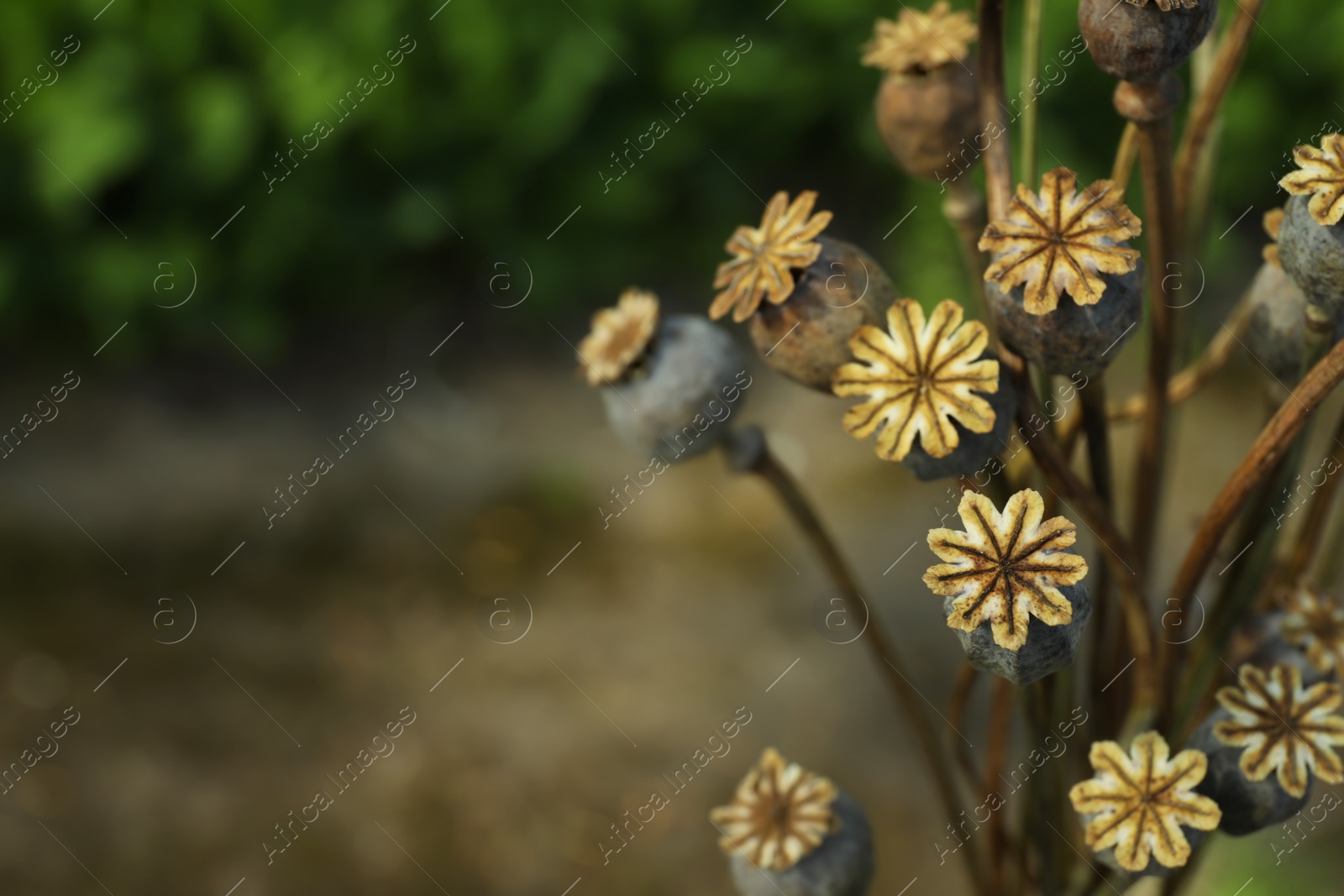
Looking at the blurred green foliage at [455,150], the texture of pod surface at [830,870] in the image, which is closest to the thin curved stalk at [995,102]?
the texture of pod surface at [830,870]

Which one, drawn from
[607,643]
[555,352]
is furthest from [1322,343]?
[555,352]

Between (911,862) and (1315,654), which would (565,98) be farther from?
(1315,654)

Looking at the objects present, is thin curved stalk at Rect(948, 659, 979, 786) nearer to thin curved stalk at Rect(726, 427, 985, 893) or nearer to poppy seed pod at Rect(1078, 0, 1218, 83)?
thin curved stalk at Rect(726, 427, 985, 893)

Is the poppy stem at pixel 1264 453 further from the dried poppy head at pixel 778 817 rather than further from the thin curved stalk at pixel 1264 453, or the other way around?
the dried poppy head at pixel 778 817

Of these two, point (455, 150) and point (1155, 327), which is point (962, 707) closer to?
point (1155, 327)

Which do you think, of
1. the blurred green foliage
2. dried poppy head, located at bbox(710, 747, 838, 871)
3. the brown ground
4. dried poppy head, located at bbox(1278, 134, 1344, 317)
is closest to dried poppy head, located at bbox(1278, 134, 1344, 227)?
dried poppy head, located at bbox(1278, 134, 1344, 317)

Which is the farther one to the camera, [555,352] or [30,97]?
[555,352]

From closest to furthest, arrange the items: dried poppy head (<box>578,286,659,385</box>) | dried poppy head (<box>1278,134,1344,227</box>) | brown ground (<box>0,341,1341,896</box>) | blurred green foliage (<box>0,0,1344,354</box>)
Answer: dried poppy head (<box>1278,134,1344,227</box>) → dried poppy head (<box>578,286,659,385</box>) → brown ground (<box>0,341,1341,896</box>) → blurred green foliage (<box>0,0,1344,354</box>)
